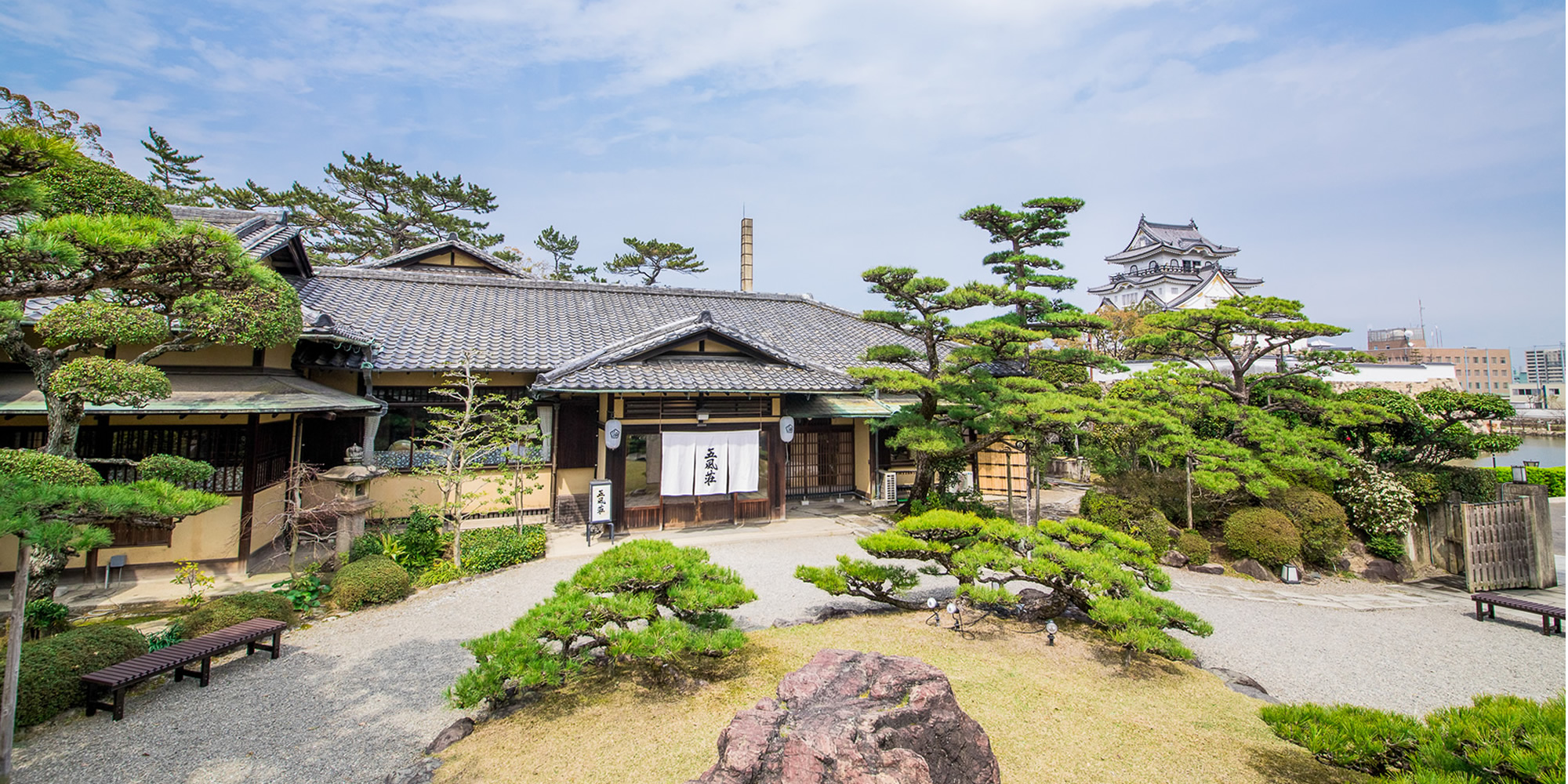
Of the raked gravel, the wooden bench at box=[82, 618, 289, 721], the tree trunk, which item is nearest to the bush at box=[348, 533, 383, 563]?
the raked gravel

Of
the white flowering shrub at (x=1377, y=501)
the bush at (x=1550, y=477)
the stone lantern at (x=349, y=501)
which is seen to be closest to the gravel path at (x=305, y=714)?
the stone lantern at (x=349, y=501)

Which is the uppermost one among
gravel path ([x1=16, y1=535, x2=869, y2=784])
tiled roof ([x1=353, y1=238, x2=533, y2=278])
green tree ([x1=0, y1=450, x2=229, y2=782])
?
tiled roof ([x1=353, y1=238, x2=533, y2=278])

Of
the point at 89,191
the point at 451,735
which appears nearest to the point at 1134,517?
the point at 451,735

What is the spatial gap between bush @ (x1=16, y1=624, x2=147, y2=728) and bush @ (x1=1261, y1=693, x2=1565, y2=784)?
982 cm

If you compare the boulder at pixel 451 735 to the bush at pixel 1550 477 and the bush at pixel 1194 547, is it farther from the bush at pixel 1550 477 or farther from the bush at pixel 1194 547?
the bush at pixel 1550 477

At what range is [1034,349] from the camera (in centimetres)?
1428

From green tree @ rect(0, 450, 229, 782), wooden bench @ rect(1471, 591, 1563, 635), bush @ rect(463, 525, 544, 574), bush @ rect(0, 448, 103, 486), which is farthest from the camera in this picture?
bush @ rect(463, 525, 544, 574)

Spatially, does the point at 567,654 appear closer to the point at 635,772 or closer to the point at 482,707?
the point at 482,707

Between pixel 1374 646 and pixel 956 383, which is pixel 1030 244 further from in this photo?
pixel 1374 646

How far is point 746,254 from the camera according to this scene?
1106 inches

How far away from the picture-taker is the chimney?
2792 cm

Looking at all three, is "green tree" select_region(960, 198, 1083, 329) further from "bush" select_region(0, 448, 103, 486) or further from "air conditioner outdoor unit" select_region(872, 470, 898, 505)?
"bush" select_region(0, 448, 103, 486)

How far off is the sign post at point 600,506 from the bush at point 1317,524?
1263 centimetres

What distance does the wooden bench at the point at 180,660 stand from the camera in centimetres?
547
